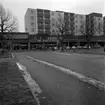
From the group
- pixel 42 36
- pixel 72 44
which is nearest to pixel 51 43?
pixel 42 36

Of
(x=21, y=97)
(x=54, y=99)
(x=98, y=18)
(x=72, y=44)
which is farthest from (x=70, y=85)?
(x=98, y=18)

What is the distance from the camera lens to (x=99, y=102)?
146 inches

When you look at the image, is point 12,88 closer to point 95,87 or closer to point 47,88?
point 47,88

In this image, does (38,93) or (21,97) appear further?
(38,93)

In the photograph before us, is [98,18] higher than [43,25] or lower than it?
higher

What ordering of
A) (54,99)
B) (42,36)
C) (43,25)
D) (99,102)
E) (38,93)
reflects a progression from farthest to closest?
1. (43,25)
2. (42,36)
3. (38,93)
4. (54,99)
5. (99,102)

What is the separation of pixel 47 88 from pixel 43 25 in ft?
229

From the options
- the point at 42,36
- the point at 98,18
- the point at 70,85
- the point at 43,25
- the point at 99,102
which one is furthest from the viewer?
the point at 98,18

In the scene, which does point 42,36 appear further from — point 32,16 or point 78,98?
point 78,98

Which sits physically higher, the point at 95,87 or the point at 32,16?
the point at 32,16

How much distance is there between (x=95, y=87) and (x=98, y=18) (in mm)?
81908

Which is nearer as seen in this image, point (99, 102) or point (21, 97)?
point (99, 102)

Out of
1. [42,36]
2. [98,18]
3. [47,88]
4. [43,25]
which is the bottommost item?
[47,88]

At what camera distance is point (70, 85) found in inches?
207
